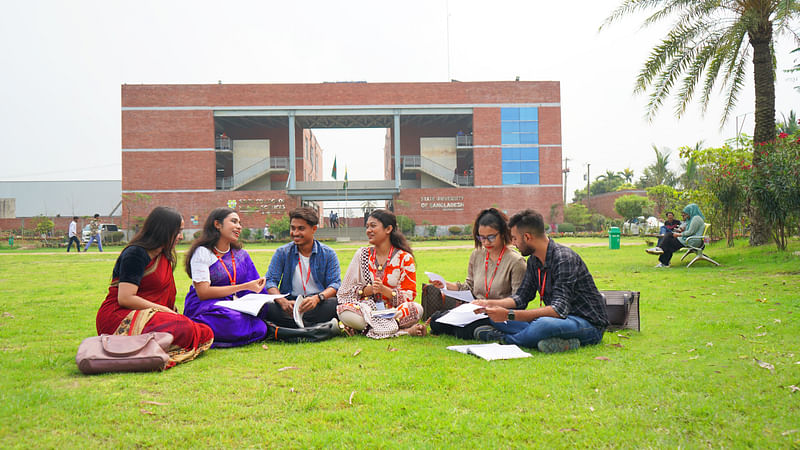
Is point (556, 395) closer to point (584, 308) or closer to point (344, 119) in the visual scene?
point (584, 308)

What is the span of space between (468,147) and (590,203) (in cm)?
1904

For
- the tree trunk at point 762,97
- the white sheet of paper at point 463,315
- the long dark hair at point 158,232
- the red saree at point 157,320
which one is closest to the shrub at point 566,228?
the tree trunk at point 762,97

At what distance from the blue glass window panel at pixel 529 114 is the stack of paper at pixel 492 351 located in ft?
130

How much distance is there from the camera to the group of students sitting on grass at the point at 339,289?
4.15 m

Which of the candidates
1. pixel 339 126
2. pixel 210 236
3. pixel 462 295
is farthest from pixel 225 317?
pixel 339 126

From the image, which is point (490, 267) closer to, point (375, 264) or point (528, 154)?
point (375, 264)

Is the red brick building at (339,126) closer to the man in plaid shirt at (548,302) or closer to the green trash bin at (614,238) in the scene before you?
the green trash bin at (614,238)

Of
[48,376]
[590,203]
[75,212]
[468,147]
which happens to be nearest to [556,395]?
[48,376]

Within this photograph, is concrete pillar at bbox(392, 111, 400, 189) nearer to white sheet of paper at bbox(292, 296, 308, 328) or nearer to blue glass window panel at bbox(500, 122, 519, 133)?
blue glass window panel at bbox(500, 122, 519, 133)

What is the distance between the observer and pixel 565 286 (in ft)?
13.8

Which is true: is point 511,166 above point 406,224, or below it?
above

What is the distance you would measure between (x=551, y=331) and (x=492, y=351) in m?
0.49

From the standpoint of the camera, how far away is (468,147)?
4275 centimetres

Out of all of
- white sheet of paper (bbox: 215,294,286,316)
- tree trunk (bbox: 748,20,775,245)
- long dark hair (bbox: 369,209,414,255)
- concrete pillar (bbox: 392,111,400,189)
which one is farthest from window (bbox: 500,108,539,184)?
white sheet of paper (bbox: 215,294,286,316)
